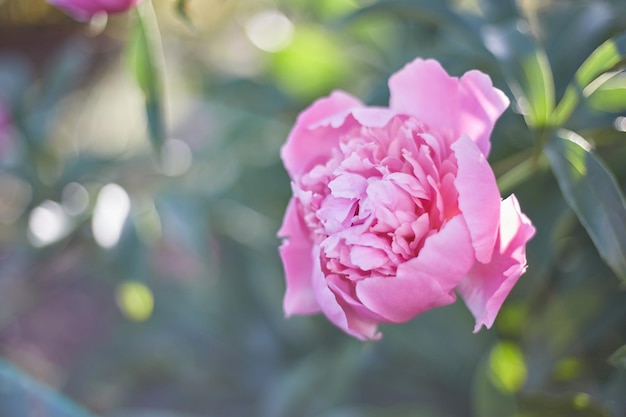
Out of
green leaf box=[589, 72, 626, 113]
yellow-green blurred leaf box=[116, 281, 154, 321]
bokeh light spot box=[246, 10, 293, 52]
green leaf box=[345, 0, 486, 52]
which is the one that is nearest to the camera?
green leaf box=[589, 72, 626, 113]

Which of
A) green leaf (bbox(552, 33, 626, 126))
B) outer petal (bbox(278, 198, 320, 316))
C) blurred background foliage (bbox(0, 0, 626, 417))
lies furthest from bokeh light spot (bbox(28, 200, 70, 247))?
green leaf (bbox(552, 33, 626, 126))

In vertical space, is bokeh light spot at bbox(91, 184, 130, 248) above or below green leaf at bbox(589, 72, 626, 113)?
below

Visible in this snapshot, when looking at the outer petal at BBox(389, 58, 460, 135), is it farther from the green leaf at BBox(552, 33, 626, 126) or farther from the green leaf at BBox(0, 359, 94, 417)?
the green leaf at BBox(0, 359, 94, 417)

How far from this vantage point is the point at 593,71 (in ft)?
1.54

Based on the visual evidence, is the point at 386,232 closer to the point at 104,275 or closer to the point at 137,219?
the point at 137,219

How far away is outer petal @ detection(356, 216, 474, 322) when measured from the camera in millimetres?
358

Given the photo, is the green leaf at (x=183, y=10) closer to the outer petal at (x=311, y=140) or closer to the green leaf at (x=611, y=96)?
the outer petal at (x=311, y=140)

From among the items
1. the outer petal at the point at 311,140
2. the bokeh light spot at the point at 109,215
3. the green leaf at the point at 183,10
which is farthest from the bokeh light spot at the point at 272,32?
the outer petal at the point at 311,140

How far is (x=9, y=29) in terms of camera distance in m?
1.94

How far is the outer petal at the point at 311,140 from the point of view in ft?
1.45

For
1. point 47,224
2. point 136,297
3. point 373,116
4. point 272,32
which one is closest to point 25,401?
point 136,297

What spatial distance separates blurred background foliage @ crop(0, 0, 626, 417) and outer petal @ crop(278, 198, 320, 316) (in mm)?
152

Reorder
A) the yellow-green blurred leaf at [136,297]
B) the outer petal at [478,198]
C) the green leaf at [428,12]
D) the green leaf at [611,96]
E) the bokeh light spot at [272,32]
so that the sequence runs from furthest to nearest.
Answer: the bokeh light spot at [272,32], the yellow-green blurred leaf at [136,297], the green leaf at [428,12], the green leaf at [611,96], the outer petal at [478,198]

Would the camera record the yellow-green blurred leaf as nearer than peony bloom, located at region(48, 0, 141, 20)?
No
